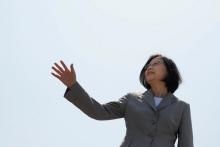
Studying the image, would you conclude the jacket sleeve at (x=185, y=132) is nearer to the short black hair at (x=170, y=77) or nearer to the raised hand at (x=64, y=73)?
the short black hair at (x=170, y=77)

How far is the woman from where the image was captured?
25.6 ft

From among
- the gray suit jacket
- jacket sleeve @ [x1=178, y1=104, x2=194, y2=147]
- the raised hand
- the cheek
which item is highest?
the raised hand

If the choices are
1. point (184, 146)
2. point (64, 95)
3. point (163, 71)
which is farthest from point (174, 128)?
point (64, 95)

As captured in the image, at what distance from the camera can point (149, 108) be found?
8.19 m

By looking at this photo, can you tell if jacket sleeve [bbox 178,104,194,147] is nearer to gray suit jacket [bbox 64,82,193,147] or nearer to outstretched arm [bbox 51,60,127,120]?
gray suit jacket [bbox 64,82,193,147]

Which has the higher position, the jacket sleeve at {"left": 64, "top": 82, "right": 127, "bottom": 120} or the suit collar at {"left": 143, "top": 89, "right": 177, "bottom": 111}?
the jacket sleeve at {"left": 64, "top": 82, "right": 127, "bottom": 120}

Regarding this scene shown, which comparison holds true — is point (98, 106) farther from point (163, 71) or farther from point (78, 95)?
point (163, 71)

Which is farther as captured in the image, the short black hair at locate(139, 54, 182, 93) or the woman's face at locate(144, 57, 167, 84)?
the short black hair at locate(139, 54, 182, 93)

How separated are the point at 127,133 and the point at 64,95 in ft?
3.37

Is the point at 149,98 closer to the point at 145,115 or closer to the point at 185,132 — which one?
the point at 145,115

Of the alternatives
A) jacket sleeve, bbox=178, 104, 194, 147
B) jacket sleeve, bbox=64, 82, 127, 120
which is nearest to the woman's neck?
jacket sleeve, bbox=178, 104, 194, 147

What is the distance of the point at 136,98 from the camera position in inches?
329

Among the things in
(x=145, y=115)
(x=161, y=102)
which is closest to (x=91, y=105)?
(x=145, y=115)

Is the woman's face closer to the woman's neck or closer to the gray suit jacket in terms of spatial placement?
the woman's neck
